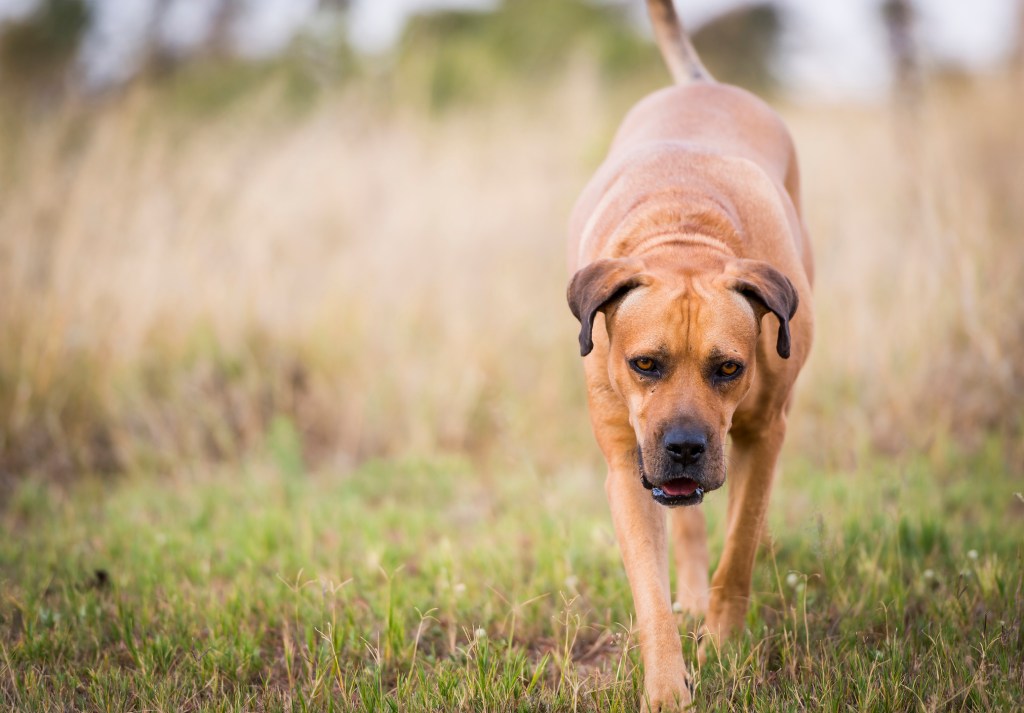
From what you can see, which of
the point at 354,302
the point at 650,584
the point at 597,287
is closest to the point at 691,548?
the point at 650,584

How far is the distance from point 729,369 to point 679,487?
0.40m

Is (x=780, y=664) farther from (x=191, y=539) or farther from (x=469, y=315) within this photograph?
(x=469, y=315)

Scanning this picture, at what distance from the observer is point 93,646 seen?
10.7ft

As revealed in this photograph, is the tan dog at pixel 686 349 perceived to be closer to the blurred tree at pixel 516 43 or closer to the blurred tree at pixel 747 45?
the blurred tree at pixel 516 43

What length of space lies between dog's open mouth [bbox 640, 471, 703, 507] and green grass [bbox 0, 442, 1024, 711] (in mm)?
483

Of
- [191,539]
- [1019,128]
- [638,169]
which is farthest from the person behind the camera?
[1019,128]

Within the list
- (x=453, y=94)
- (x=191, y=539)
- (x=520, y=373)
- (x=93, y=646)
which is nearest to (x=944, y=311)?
Answer: (x=520, y=373)

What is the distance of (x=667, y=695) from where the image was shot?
2818 millimetres

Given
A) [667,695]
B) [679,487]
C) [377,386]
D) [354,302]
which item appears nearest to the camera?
[667,695]

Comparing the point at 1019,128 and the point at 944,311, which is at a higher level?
the point at 1019,128

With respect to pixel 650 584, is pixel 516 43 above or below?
above

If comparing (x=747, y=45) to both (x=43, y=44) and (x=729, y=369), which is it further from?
(x=729, y=369)

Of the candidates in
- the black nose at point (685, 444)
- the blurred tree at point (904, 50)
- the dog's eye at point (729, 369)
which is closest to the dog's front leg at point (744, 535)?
the dog's eye at point (729, 369)

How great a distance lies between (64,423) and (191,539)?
1.90 meters
